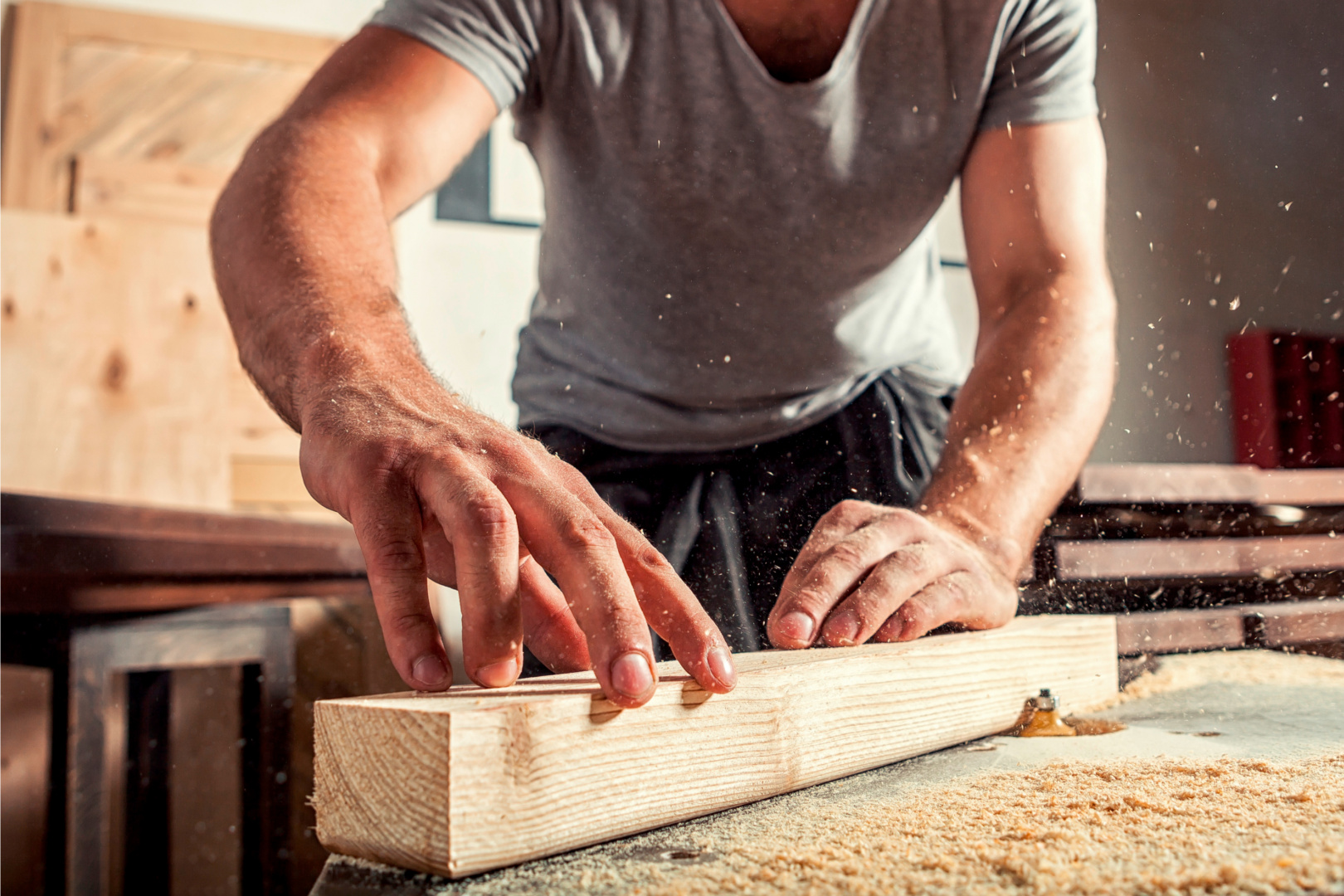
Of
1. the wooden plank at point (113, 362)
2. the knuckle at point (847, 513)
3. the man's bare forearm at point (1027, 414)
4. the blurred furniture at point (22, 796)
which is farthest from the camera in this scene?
the wooden plank at point (113, 362)

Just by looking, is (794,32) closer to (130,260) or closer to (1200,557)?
(1200,557)

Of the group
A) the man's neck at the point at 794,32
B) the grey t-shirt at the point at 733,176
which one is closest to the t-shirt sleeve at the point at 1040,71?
the grey t-shirt at the point at 733,176

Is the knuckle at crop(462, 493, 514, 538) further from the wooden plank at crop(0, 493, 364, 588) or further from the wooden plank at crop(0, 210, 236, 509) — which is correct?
the wooden plank at crop(0, 210, 236, 509)

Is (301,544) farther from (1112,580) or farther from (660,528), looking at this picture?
(1112,580)

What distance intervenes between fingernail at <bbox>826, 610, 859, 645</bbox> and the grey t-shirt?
0.33 metres

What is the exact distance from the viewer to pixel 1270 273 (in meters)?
0.90

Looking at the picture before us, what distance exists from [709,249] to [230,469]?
3.55ft

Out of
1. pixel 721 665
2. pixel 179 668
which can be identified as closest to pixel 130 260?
pixel 179 668

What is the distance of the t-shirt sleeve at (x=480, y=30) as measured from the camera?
797mm

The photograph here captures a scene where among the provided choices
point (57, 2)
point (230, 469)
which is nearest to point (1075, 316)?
point (230, 469)

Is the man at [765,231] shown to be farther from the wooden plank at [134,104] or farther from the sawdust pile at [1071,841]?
the wooden plank at [134,104]

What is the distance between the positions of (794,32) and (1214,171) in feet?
1.36

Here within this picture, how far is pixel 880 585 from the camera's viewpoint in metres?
0.59

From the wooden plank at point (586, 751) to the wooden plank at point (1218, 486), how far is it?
48cm
